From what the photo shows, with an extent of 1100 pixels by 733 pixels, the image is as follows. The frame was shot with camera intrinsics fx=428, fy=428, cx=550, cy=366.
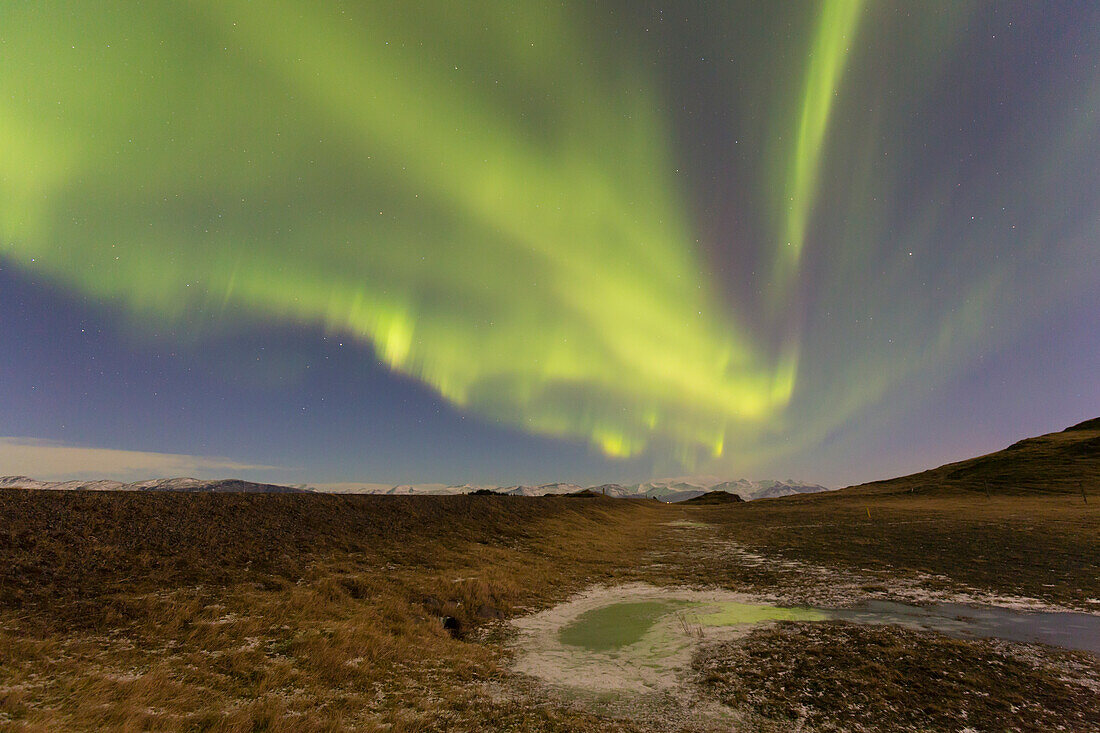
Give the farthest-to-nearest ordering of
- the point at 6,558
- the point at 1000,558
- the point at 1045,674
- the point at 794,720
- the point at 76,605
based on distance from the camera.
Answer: the point at 1000,558
the point at 6,558
the point at 76,605
the point at 1045,674
the point at 794,720

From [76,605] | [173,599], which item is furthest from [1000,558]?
[76,605]

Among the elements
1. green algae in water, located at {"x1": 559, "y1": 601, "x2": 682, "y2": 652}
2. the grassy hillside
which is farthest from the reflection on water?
the grassy hillside

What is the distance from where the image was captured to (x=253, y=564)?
15.6 m

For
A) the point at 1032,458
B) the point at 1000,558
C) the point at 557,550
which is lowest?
the point at 557,550

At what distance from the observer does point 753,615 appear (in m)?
15.2

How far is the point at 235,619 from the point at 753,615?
16221 mm

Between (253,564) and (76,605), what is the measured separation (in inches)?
215

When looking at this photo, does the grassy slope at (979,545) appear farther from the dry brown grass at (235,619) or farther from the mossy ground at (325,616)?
the dry brown grass at (235,619)

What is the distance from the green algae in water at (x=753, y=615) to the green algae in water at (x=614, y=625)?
1.67 metres

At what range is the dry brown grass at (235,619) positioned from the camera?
310 inches

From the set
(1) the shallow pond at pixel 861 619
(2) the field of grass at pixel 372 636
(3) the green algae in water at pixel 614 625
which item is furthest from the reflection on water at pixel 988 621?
(3) the green algae in water at pixel 614 625

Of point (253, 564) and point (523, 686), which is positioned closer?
point (523, 686)

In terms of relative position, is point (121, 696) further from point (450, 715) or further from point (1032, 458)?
point (1032, 458)

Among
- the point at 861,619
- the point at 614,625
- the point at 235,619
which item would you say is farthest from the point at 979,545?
the point at 235,619
